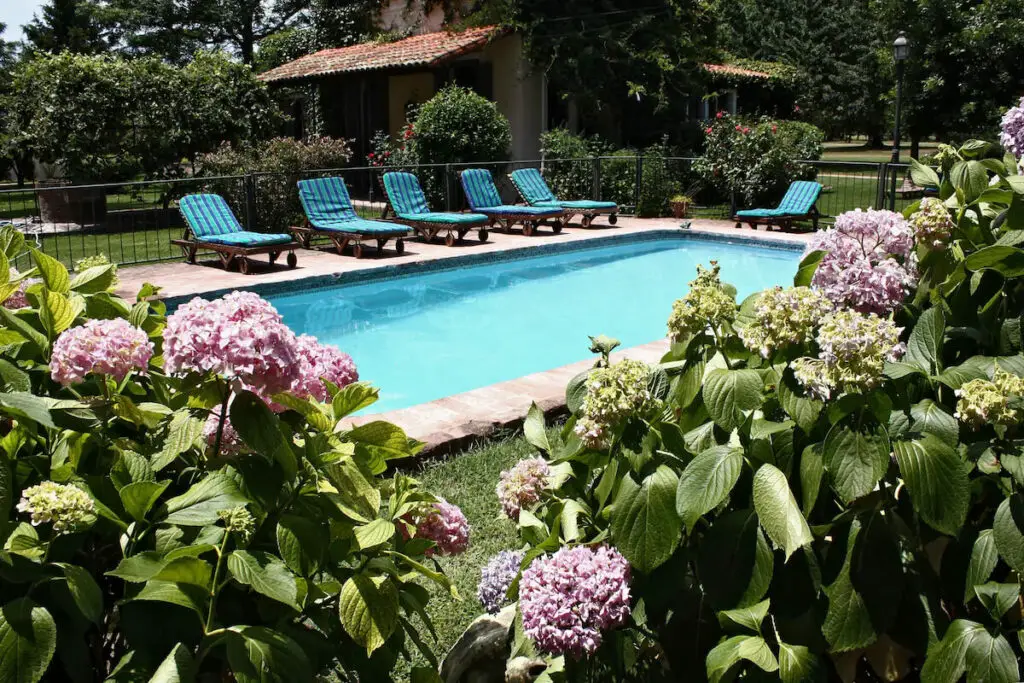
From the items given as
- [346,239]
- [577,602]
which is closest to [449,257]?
[346,239]

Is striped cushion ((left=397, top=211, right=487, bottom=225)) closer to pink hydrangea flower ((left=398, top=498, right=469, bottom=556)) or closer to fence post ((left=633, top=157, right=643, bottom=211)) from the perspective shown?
fence post ((left=633, top=157, right=643, bottom=211))

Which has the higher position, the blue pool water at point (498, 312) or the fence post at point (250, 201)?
the fence post at point (250, 201)

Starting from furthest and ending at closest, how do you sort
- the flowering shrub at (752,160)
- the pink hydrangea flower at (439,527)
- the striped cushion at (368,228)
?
the flowering shrub at (752,160)
the striped cushion at (368,228)
the pink hydrangea flower at (439,527)

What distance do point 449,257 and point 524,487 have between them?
10.8 m

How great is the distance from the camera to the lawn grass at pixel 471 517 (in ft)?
10.6

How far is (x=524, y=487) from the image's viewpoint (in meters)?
2.17

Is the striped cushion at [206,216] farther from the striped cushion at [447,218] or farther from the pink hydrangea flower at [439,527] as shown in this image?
the pink hydrangea flower at [439,527]

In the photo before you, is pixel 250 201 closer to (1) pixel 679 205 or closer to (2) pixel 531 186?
(2) pixel 531 186

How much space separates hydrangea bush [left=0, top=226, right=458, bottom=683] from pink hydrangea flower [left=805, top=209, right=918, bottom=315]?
0.90 metres

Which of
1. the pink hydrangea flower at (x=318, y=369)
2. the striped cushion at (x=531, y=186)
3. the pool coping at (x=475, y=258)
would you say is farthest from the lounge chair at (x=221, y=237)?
the pink hydrangea flower at (x=318, y=369)

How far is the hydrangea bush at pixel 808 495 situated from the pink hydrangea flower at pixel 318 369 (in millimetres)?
493

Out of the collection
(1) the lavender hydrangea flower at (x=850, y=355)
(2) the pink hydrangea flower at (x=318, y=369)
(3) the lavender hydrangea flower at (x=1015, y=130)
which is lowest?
(2) the pink hydrangea flower at (x=318, y=369)

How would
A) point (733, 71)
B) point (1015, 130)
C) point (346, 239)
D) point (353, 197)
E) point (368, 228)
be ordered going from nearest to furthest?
point (1015, 130) < point (368, 228) < point (346, 239) < point (353, 197) < point (733, 71)

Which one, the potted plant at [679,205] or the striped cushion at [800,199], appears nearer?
the striped cushion at [800,199]
